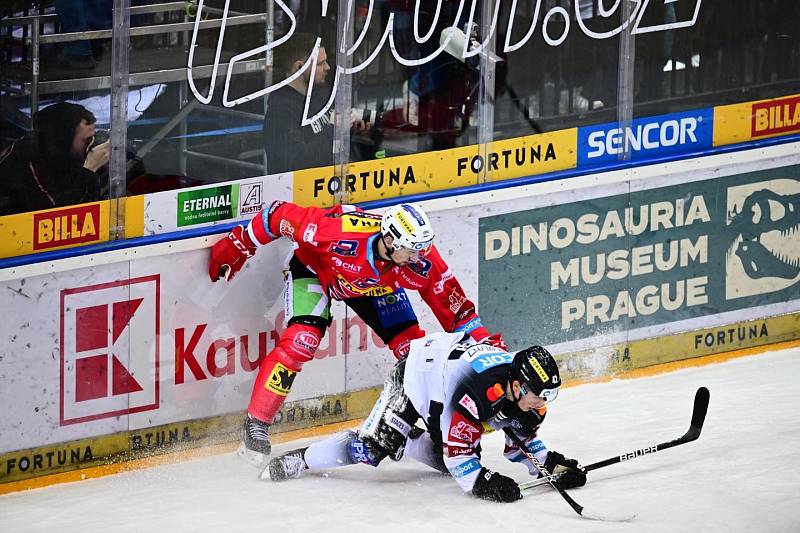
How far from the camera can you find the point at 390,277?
7.04m

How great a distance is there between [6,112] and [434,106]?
232cm

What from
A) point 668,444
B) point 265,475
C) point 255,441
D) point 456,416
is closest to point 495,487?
point 456,416

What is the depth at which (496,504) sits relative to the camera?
655 cm

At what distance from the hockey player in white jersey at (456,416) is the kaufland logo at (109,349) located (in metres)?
0.71

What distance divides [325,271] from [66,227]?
3.79 feet

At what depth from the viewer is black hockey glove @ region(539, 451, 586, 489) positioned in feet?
22.1

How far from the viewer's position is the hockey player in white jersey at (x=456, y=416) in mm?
6379

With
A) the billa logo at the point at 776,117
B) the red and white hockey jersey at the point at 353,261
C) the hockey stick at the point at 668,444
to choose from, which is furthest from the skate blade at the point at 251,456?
the billa logo at the point at 776,117

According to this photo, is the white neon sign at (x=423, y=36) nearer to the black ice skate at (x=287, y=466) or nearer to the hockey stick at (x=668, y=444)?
the black ice skate at (x=287, y=466)

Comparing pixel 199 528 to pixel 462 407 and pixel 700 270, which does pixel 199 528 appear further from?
pixel 700 270

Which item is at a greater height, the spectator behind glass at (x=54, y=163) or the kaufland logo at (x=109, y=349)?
the spectator behind glass at (x=54, y=163)

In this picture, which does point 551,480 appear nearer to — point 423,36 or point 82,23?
point 423,36

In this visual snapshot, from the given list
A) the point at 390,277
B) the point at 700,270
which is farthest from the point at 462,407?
the point at 700,270

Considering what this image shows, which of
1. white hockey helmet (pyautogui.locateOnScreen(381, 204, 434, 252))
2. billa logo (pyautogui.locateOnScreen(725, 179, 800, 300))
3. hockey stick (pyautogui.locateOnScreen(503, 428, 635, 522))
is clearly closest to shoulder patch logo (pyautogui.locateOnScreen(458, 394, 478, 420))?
hockey stick (pyautogui.locateOnScreen(503, 428, 635, 522))
